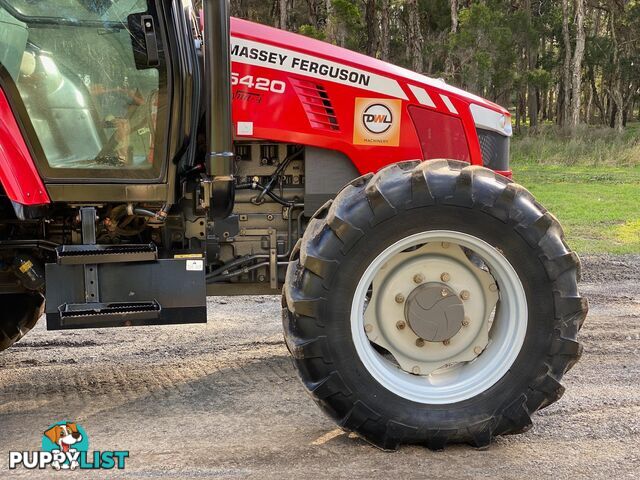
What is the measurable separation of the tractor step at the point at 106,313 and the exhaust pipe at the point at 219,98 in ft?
2.01

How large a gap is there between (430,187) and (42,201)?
1815 millimetres

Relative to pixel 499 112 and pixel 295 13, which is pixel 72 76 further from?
pixel 295 13

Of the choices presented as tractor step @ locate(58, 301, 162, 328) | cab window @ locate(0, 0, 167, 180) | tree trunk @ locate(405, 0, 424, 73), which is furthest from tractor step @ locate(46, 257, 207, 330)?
tree trunk @ locate(405, 0, 424, 73)

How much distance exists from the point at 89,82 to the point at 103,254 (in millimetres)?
833

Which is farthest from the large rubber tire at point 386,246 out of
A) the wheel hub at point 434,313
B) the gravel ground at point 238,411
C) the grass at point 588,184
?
the grass at point 588,184

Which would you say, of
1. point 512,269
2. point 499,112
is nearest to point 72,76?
point 512,269

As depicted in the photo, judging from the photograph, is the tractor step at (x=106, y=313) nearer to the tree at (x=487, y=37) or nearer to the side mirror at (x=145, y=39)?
the side mirror at (x=145, y=39)

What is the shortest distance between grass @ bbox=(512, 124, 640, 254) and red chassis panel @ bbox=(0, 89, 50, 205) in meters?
6.97

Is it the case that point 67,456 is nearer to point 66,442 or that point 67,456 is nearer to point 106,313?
point 66,442

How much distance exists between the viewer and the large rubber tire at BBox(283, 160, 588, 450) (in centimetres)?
351

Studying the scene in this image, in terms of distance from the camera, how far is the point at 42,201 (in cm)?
374

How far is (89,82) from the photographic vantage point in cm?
381

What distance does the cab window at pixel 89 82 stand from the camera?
3686mm

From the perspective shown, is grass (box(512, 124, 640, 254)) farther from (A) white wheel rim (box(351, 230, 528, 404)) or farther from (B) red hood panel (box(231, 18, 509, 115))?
(A) white wheel rim (box(351, 230, 528, 404))
